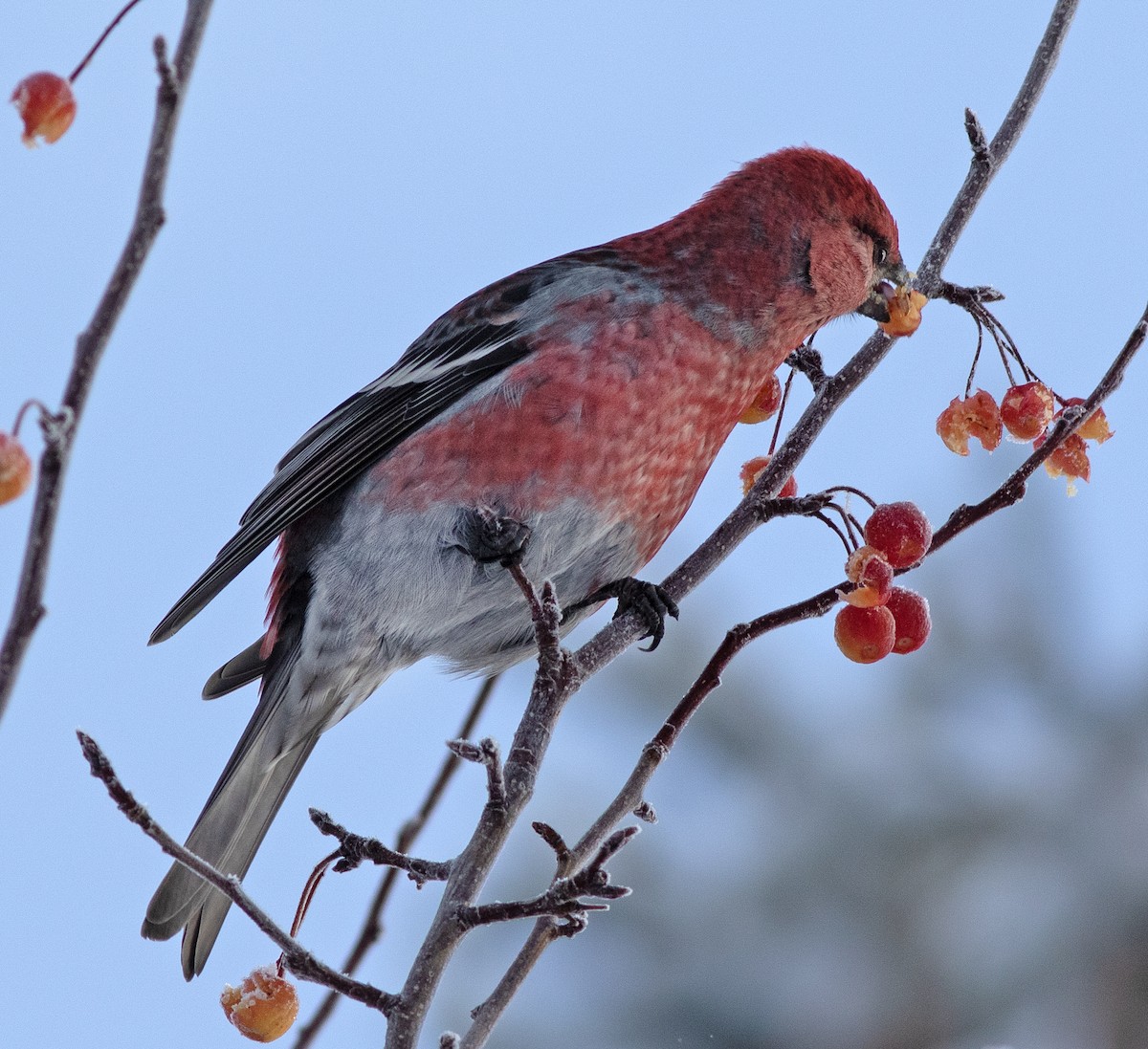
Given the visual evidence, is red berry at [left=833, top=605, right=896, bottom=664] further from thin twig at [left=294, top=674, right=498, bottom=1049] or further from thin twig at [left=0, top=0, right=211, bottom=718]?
thin twig at [left=0, top=0, right=211, bottom=718]

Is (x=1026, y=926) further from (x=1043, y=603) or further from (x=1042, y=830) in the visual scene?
(x=1043, y=603)

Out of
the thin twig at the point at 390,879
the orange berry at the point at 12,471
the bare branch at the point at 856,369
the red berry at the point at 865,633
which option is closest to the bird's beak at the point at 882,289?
the bare branch at the point at 856,369

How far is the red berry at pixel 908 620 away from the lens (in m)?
1.96

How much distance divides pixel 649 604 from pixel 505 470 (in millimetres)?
400

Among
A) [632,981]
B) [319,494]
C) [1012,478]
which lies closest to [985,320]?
[1012,478]

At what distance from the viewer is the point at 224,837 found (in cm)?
242

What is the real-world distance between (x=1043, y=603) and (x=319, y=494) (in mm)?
4109

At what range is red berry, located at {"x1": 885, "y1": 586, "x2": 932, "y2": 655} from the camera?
1.96m

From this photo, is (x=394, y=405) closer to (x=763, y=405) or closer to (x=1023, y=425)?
(x=763, y=405)

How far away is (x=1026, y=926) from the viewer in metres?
4.61

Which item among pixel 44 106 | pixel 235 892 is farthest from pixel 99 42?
pixel 235 892

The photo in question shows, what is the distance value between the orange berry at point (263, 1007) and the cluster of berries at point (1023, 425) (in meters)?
1.26

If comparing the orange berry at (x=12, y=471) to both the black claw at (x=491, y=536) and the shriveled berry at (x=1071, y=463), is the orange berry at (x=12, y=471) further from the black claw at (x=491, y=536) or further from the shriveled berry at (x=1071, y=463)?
the shriveled berry at (x=1071, y=463)

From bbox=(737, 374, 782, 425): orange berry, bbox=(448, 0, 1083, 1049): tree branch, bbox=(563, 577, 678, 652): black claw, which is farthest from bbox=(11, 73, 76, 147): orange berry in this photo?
bbox=(737, 374, 782, 425): orange berry
